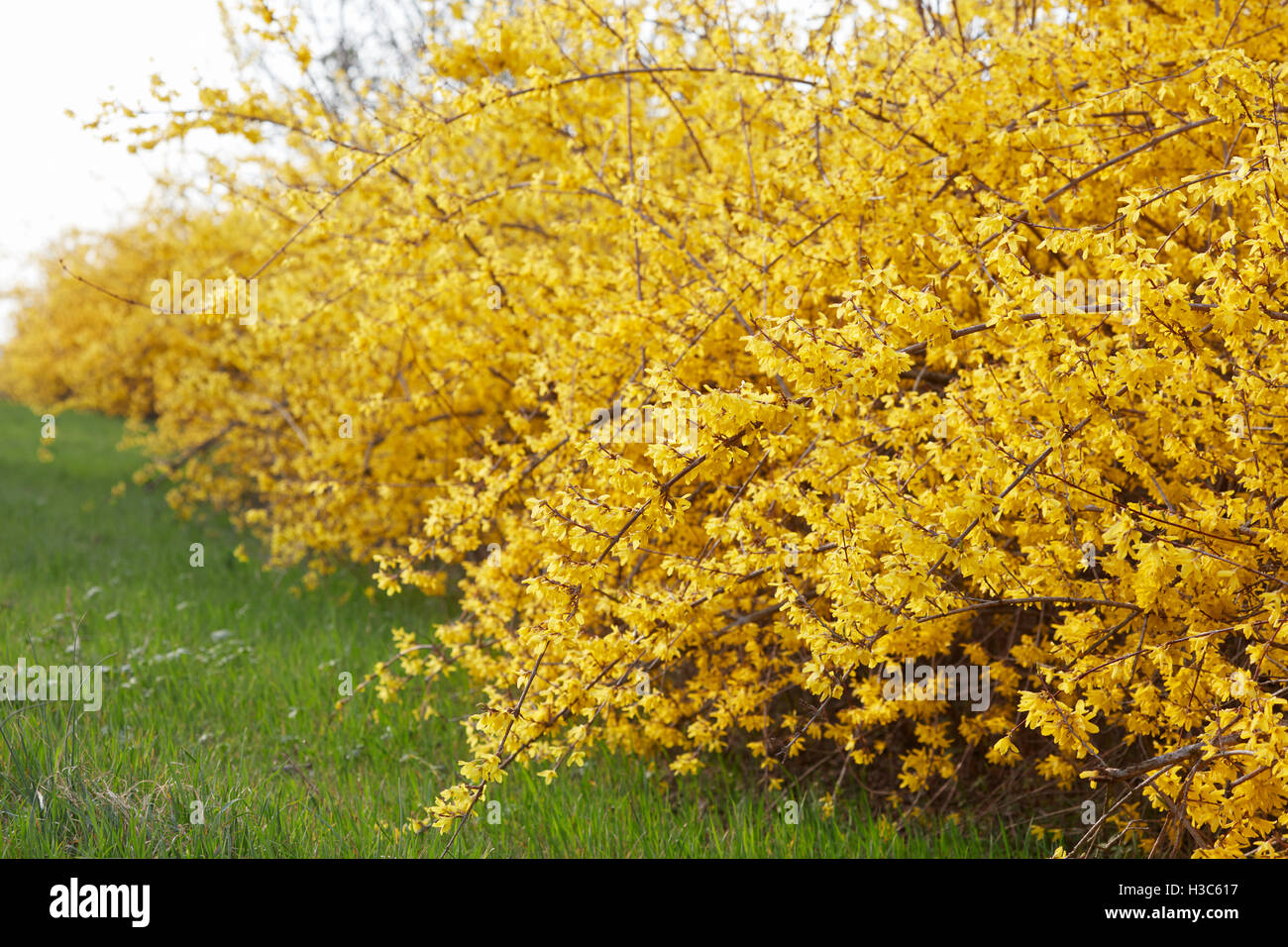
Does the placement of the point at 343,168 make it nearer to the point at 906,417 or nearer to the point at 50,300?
the point at 906,417

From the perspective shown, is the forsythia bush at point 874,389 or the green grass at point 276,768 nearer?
the forsythia bush at point 874,389

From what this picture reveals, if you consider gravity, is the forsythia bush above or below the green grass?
above

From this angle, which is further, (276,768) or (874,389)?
(276,768)

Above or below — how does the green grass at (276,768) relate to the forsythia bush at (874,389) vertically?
below

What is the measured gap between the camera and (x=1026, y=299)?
2.39m

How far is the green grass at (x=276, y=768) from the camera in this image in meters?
3.09

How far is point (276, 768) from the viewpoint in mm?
3904

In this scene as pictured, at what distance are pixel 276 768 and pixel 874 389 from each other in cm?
300

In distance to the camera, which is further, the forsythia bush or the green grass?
the green grass

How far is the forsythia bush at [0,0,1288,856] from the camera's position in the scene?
2412 mm

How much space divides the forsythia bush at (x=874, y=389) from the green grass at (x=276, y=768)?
0.25 m

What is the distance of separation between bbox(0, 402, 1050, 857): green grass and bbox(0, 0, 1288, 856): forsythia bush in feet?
0.81

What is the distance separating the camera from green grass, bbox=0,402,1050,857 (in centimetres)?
309

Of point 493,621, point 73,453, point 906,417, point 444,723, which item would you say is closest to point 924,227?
point 906,417
